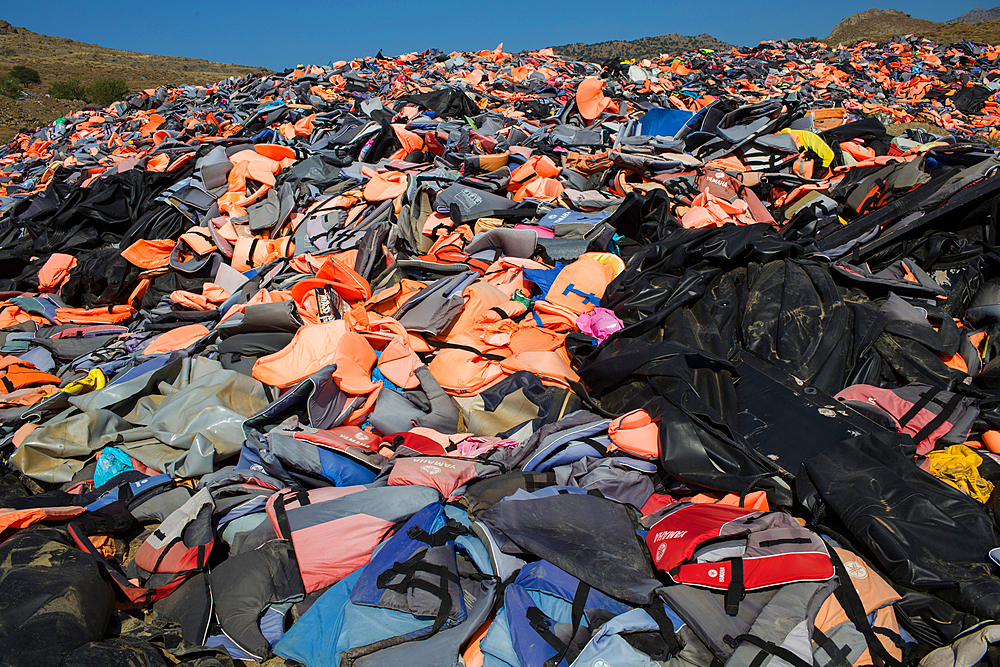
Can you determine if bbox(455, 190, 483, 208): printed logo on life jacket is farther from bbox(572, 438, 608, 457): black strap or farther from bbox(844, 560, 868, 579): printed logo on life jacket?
bbox(844, 560, 868, 579): printed logo on life jacket

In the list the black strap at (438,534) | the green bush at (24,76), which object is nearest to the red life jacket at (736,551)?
the black strap at (438,534)

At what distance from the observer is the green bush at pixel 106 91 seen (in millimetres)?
21656

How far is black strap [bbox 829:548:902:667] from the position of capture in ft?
5.52

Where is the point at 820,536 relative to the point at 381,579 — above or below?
above

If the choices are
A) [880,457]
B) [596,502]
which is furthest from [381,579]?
[880,457]

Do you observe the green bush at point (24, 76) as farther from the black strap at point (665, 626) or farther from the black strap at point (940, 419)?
the black strap at point (940, 419)

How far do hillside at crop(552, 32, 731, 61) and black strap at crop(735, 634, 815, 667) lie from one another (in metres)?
32.0

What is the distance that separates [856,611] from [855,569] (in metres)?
0.18

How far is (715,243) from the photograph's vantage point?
3.73 m

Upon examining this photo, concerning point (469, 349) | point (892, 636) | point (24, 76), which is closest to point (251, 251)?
point (469, 349)

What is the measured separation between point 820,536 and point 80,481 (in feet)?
12.9

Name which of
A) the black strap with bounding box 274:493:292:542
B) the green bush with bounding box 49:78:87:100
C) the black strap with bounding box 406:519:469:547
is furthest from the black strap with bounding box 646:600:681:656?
the green bush with bounding box 49:78:87:100

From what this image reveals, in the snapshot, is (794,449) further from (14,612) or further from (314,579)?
(14,612)

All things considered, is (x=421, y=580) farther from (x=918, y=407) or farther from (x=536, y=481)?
(x=918, y=407)
